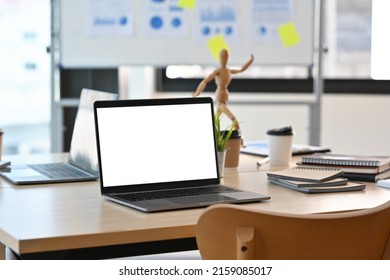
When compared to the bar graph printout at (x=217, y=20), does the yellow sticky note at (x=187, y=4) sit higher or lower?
higher

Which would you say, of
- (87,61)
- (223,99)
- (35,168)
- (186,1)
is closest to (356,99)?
(186,1)

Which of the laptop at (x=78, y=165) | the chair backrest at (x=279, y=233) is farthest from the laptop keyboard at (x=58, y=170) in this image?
the chair backrest at (x=279, y=233)

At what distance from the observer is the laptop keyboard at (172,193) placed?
6.16ft

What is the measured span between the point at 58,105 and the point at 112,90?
0.50 meters

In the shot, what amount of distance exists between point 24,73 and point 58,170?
234 cm

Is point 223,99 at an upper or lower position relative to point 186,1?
lower

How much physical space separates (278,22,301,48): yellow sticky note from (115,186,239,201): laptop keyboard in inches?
81.5

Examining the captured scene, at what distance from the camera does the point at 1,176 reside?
225cm

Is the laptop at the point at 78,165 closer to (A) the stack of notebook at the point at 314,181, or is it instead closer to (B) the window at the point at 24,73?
(A) the stack of notebook at the point at 314,181

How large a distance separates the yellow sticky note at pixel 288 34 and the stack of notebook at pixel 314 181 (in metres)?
→ 1.89

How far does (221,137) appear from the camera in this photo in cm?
229

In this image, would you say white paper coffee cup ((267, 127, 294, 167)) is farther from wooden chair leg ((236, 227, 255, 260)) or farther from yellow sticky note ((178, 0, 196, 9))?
yellow sticky note ((178, 0, 196, 9))

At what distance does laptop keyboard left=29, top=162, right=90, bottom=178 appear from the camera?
2240 millimetres
